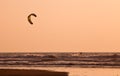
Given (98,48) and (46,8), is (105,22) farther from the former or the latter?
(46,8)

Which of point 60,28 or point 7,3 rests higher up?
point 7,3

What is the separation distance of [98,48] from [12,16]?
383mm

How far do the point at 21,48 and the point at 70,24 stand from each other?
23 cm

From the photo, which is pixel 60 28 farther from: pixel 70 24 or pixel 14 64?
pixel 14 64

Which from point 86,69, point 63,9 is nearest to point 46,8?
point 63,9

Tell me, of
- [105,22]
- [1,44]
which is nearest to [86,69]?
[105,22]

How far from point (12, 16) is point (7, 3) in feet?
0.19

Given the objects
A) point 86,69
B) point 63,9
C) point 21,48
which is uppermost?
point 63,9

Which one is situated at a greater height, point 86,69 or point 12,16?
point 12,16

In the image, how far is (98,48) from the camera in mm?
933

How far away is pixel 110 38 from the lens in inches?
36.4

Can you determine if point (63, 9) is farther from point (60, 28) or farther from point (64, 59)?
point (64, 59)

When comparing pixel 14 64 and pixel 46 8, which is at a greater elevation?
pixel 46 8

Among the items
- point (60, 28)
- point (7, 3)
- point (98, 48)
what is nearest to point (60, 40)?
point (60, 28)
